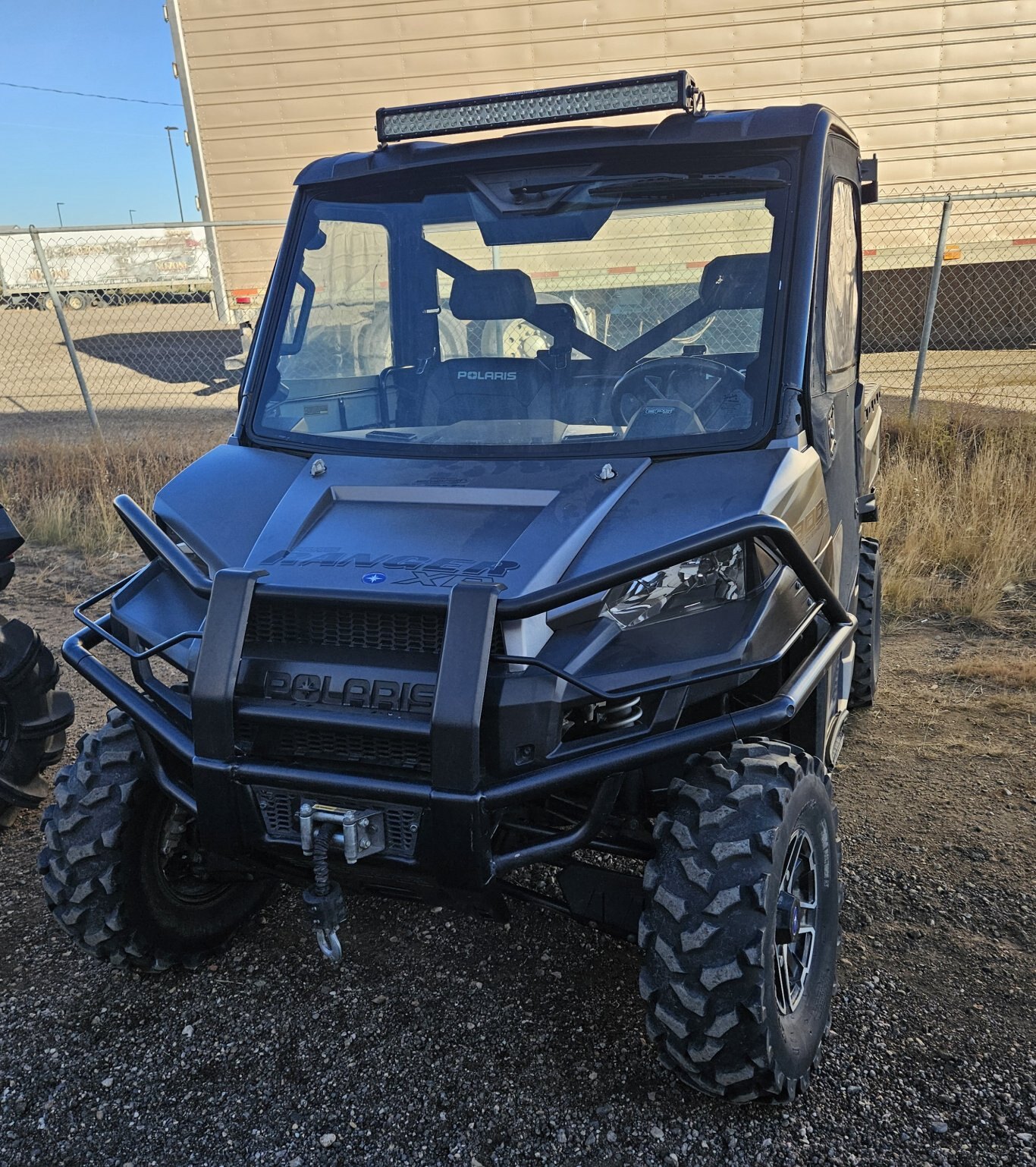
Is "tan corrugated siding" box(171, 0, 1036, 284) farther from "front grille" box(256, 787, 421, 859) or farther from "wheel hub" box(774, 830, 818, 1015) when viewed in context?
"front grille" box(256, 787, 421, 859)

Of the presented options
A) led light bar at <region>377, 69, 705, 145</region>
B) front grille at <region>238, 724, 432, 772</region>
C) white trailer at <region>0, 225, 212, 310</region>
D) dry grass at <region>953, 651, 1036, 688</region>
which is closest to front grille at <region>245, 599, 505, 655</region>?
front grille at <region>238, 724, 432, 772</region>

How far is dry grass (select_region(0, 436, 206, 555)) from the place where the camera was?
752 cm

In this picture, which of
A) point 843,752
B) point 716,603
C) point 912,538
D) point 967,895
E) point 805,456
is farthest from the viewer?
point 912,538

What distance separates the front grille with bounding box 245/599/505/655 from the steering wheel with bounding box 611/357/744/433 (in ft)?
3.02

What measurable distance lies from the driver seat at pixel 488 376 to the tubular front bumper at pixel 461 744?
898 millimetres

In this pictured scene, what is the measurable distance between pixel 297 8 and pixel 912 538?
7.76 metres

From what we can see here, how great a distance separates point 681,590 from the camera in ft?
7.84

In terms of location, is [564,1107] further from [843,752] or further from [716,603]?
[843,752]

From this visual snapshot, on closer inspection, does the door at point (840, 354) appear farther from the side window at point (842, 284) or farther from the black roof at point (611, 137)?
the black roof at point (611, 137)

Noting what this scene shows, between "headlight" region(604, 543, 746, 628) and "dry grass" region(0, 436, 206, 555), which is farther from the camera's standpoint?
"dry grass" region(0, 436, 206, 555)

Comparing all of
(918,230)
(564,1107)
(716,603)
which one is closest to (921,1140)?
(564,1107)

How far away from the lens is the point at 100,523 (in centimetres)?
754

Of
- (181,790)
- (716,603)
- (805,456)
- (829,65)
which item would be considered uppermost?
(829,65)

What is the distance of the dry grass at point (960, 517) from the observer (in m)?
5.78
